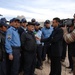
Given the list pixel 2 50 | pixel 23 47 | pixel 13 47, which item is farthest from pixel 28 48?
pixel 2 50

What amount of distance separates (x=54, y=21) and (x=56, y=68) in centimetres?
142

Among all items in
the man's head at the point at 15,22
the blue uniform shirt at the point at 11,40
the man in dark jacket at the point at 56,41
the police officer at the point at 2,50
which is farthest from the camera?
the man in dark jacket at the point at 56,41

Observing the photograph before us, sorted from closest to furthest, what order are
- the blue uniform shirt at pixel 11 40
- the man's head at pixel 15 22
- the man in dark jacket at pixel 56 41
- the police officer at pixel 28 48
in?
the blue uniform shirt at pixel 11 40 < the man's head at pixel 15 22 < the police officer at pixel 28 48 < the man in dark jacket at pixel 56 41

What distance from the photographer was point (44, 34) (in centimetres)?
1030

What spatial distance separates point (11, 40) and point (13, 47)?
7.4 inches

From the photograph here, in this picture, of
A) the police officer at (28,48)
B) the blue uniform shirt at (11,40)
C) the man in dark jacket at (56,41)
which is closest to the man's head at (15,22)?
the blue uniform shirt at (11,40)

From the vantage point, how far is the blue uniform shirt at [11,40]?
6.65m

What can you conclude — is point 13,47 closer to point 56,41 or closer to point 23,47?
point 23,47

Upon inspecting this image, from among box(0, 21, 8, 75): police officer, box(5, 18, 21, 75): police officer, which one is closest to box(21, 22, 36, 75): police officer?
box(5, 18, 21, 75): police officer

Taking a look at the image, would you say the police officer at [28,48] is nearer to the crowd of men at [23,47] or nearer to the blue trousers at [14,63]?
the crowd of men at [23,47]

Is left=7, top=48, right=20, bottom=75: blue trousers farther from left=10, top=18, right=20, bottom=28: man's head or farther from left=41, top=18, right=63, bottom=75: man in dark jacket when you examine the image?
left=41, top=18, right=63, bottom=75: man in dark jacket

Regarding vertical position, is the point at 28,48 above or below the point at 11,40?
Answer: below

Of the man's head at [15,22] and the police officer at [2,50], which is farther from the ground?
the man's head at [15,22]

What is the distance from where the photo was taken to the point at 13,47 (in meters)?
6.78
